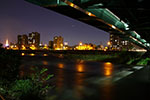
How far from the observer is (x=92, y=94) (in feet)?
25.2

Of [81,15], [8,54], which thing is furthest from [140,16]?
[8,54]

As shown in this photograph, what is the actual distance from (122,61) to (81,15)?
1574 centimetres

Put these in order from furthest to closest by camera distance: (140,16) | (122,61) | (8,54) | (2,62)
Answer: (122,61)
(140,16)
(8,54)
(2,62)

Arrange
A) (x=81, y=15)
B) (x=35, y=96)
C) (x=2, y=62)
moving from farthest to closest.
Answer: (x=81, y=15) < (x=2, y=62) < (x=35, y=96)

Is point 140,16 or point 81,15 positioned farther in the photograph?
point 140,16

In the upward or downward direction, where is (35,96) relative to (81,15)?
downward

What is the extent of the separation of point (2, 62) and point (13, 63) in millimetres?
461

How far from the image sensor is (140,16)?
1421cm

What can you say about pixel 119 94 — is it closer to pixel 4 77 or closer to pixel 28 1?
pixel 4 77

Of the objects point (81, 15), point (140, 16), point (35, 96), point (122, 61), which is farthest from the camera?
point (122, 61)

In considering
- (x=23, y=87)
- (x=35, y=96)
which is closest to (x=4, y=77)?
(x=23, y=87)

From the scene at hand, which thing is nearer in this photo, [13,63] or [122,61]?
[13,63]

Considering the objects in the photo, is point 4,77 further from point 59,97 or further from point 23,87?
point 59,97

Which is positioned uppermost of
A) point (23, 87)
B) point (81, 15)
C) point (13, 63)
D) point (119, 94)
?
point (81, 15)
